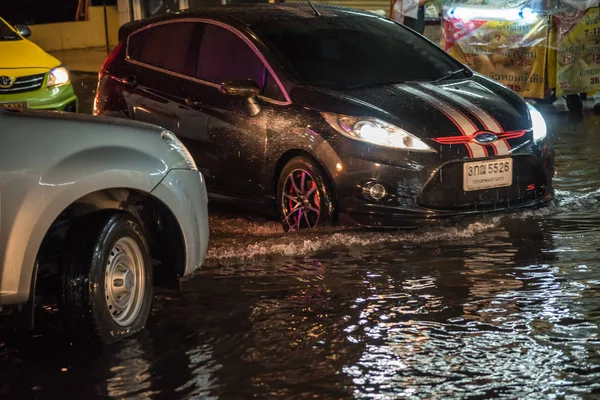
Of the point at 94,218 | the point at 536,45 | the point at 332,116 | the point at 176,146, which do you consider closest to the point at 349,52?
the point at 332,116

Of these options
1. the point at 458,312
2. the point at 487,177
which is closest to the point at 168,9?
the point at 487,177

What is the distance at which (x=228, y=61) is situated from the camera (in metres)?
7.80

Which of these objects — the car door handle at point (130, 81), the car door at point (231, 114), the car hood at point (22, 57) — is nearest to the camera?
the car door at point (231, 114)

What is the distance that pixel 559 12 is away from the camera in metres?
12.9

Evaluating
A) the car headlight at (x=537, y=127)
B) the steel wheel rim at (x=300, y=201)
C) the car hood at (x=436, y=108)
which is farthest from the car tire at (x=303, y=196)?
the car headlight at (x=537, y=127)

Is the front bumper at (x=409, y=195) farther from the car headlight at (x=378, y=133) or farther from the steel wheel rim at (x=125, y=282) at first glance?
the steel wheel rim at (x=125, y=282)

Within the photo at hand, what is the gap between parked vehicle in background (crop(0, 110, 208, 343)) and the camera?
14.2 ft

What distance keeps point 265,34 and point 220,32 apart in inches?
17.3

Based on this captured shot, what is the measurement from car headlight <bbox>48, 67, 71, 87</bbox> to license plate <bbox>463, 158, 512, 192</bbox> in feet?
20.0

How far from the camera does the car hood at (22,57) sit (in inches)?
446

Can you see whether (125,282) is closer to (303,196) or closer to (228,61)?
(303,196)

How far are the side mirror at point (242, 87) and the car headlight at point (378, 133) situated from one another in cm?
80

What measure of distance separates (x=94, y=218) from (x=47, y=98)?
6778mm

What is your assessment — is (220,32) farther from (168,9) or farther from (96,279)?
(168,9)
